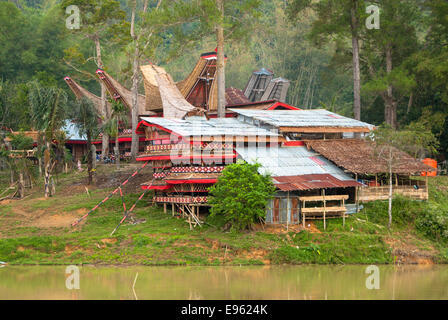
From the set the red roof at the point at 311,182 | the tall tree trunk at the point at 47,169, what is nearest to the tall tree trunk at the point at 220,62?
the red roof at the point at 311,182

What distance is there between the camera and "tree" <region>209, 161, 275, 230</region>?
2014 cm

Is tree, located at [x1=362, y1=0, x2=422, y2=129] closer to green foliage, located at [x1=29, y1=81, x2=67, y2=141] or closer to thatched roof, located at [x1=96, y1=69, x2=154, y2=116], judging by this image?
thatched roof, located at [x1=96, y1=69, x2=154, y2=116]

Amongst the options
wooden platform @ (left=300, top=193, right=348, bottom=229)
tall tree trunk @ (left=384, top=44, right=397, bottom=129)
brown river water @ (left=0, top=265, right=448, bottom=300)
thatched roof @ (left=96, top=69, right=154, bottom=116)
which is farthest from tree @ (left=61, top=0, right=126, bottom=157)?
brown river water @ (left=0, top=265, right=448, bottom=300)

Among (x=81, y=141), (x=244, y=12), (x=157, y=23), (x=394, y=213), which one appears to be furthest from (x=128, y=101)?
(x=394, y=213)

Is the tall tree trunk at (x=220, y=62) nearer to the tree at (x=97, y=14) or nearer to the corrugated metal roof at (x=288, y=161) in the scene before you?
the corrugated metal roof at (x=288, y=161)

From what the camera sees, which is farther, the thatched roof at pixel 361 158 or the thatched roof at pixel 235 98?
the thatched roof at pixel 235 98

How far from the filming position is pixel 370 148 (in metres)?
25.7

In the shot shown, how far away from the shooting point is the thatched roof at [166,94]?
2684cm

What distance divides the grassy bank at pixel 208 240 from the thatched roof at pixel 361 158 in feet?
4.64

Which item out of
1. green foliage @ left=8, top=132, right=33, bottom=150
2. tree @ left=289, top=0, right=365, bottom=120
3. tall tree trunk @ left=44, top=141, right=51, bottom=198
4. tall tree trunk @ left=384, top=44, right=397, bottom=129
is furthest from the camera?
tall tree trunk @ left=384, top=44, right=397, bottom=129

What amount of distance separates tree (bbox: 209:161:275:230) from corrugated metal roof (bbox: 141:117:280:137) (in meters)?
2.22

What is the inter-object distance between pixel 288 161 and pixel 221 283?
8.56m

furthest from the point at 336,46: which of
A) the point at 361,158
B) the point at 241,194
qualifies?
the point at 241,194

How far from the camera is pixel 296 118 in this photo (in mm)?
26766
